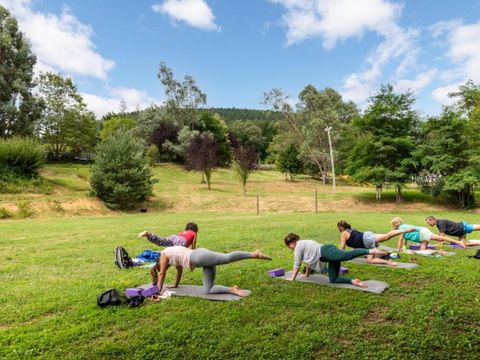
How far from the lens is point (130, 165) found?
28844mm

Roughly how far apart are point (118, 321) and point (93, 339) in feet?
1.78

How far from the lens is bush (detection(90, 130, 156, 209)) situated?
91.3 feet

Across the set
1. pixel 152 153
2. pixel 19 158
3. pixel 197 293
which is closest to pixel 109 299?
pixel 197 293

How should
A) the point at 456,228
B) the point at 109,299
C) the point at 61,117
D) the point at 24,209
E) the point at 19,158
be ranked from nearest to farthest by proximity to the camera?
the point at 109,299
the point at 456,228
the point at 24,209
the point at 19,158
the point at 61,117

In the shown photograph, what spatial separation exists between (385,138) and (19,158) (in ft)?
106

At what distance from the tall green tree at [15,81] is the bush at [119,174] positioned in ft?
58.8

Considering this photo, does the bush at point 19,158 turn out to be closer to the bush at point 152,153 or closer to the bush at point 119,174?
the bush at point 119,174

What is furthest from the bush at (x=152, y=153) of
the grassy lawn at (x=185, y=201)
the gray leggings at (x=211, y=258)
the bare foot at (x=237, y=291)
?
the gray leggings at (x=211, y=258)

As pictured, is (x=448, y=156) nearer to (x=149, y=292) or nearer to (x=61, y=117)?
(x=149, y=292)

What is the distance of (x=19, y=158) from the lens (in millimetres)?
29766

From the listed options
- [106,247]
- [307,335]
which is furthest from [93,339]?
[106,247]

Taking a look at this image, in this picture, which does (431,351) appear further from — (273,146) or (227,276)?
(273,146)

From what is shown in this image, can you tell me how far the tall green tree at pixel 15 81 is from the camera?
3784 centimetres

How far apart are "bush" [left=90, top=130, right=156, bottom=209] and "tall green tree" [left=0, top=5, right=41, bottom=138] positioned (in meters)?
17.9
